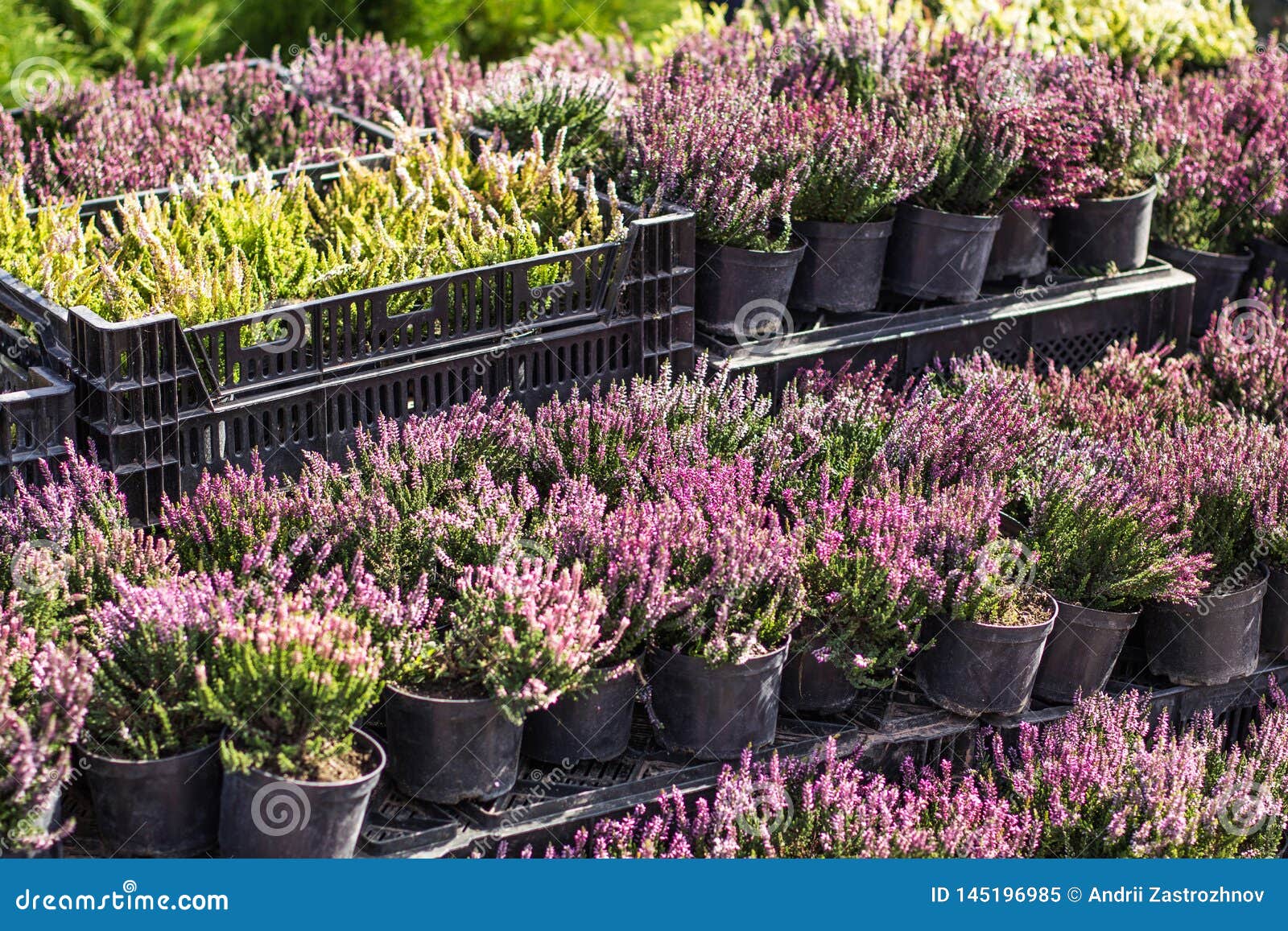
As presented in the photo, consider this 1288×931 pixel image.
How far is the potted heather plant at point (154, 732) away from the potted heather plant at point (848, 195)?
91.8 inches

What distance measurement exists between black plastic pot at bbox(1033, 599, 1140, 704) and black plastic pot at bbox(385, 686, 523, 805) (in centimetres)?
135

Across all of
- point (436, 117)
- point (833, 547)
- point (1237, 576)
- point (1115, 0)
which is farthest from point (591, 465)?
point (1115, 0)

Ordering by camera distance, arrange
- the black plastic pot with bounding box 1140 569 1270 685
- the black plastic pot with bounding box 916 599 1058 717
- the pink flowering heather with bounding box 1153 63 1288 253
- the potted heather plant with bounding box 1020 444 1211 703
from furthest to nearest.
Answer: the pink flowering heather with bounding box 1153 63 1288 253 → the black plastic pot with bounding box 1140 569 1270 685 → the potted heather plant with bounding box 1020 444 1211 703 → the black plastic pot with bounding box 916 599 1058 717

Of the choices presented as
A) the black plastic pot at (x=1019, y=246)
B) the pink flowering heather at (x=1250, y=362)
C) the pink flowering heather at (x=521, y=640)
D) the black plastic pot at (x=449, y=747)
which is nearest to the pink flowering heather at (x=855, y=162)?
the black plastic pot at (x=1019, y=246)

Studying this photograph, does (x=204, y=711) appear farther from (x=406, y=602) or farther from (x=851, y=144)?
(x=851, y=144)

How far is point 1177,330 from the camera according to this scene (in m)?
5.57

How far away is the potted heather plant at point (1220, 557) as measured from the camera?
13.2 ft

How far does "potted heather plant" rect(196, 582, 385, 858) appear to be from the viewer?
304 cm

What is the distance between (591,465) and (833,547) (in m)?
0.69

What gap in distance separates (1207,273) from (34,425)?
4107 millimetres

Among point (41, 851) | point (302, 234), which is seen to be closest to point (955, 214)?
point (302, 234)

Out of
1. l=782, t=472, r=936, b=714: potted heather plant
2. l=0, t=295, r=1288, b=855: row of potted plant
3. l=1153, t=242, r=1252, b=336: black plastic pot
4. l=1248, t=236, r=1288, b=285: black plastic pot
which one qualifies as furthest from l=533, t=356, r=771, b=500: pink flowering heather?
l=1248, t=236, r=1288, b=285: black plastic pot

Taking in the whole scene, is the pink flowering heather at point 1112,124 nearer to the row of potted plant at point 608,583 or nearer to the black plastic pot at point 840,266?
the black plastic pot at point 840,266

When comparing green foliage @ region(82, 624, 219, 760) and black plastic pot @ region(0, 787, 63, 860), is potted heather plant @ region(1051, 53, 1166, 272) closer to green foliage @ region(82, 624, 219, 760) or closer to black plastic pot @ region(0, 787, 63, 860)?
green foliage @ region(82, 624, 219, 760)
